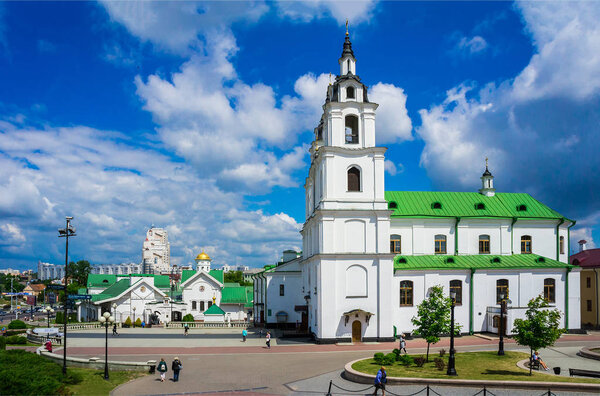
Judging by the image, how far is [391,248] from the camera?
4359 centimetres

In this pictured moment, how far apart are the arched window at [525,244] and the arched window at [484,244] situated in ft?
11.6

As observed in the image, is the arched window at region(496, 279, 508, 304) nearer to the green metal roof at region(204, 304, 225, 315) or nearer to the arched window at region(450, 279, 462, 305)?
the arched window at region(450, 279, 462, 305)

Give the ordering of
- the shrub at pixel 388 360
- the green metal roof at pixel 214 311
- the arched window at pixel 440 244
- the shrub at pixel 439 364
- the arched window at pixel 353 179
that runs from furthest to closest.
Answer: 1. the green metal roof at pixel 214 311
2. the arched window at pixel 440 244
3. the arched window at pixel 353 179
4. the shrub at pixel 388 360
5. the shrub at pixel 439 364

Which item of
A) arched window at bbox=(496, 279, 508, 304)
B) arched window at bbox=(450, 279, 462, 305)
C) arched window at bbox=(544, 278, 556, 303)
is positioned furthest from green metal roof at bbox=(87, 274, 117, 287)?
arched window at bbox=(544, 278, 556, 303)

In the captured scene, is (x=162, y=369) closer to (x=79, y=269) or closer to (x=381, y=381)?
(x=381, y=381)

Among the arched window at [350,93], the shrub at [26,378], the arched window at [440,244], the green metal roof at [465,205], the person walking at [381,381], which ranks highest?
the arched window at [350,93]

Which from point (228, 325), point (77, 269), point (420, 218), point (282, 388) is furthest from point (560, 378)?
point (77, 269)

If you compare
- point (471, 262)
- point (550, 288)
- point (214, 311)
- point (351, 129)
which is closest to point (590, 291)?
point (550, 288)

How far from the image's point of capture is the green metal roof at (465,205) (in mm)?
44969

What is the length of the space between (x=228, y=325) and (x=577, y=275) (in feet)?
114

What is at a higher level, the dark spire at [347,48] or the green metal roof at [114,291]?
the dark spire at [347,48]

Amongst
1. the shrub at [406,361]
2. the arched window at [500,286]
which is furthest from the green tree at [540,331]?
the arched window at [500,286]

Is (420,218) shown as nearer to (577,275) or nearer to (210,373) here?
(577,275)

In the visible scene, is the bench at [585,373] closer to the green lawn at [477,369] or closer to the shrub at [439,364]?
the green lawn at [477,369]
